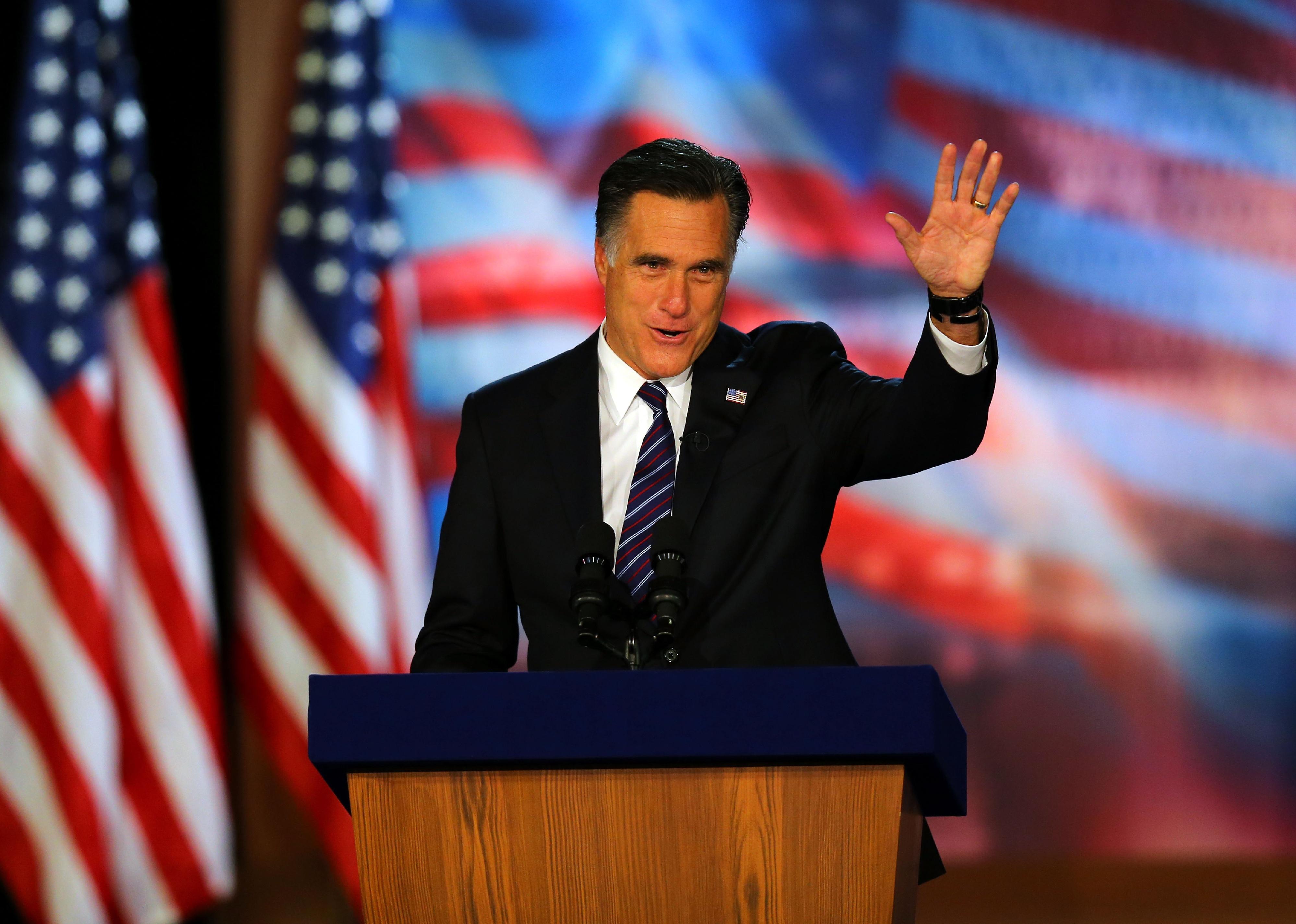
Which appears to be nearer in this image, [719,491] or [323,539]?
[719,491]

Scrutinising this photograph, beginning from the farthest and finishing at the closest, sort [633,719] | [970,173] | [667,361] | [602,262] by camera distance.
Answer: [602,262], [667,361], [970,173], [633,719]

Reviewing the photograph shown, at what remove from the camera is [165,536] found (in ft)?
13.2

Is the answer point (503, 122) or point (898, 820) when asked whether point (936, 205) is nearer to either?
point (898, 820)

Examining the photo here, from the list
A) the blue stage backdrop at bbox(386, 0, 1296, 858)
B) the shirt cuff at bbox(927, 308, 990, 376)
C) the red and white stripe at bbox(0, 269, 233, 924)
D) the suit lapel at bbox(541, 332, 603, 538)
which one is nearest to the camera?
the shirt cuff at bbox(927, 308, 990, 376)

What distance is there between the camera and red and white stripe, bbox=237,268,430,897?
4.05 metres

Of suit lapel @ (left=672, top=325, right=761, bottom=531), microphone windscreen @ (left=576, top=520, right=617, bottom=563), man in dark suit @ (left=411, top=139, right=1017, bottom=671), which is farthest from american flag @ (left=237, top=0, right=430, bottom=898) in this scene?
microphone windscreen @ (left=576, top=520, right=617, bottom=563)

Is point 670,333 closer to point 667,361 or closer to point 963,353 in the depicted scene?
point 667,361

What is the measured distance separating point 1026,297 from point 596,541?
2.72m

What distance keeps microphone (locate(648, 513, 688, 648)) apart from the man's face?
379 mm

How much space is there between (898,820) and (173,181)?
144 inches

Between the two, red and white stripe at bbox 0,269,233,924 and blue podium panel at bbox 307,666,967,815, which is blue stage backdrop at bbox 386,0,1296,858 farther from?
blue podium panel at bbox 307,666,967,815

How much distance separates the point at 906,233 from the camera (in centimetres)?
177

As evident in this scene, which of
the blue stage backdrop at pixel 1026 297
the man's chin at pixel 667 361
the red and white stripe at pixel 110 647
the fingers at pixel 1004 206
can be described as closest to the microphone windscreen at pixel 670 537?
the man's chin at pixel 667 361

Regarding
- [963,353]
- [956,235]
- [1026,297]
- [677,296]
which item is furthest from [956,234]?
[1026,297]
